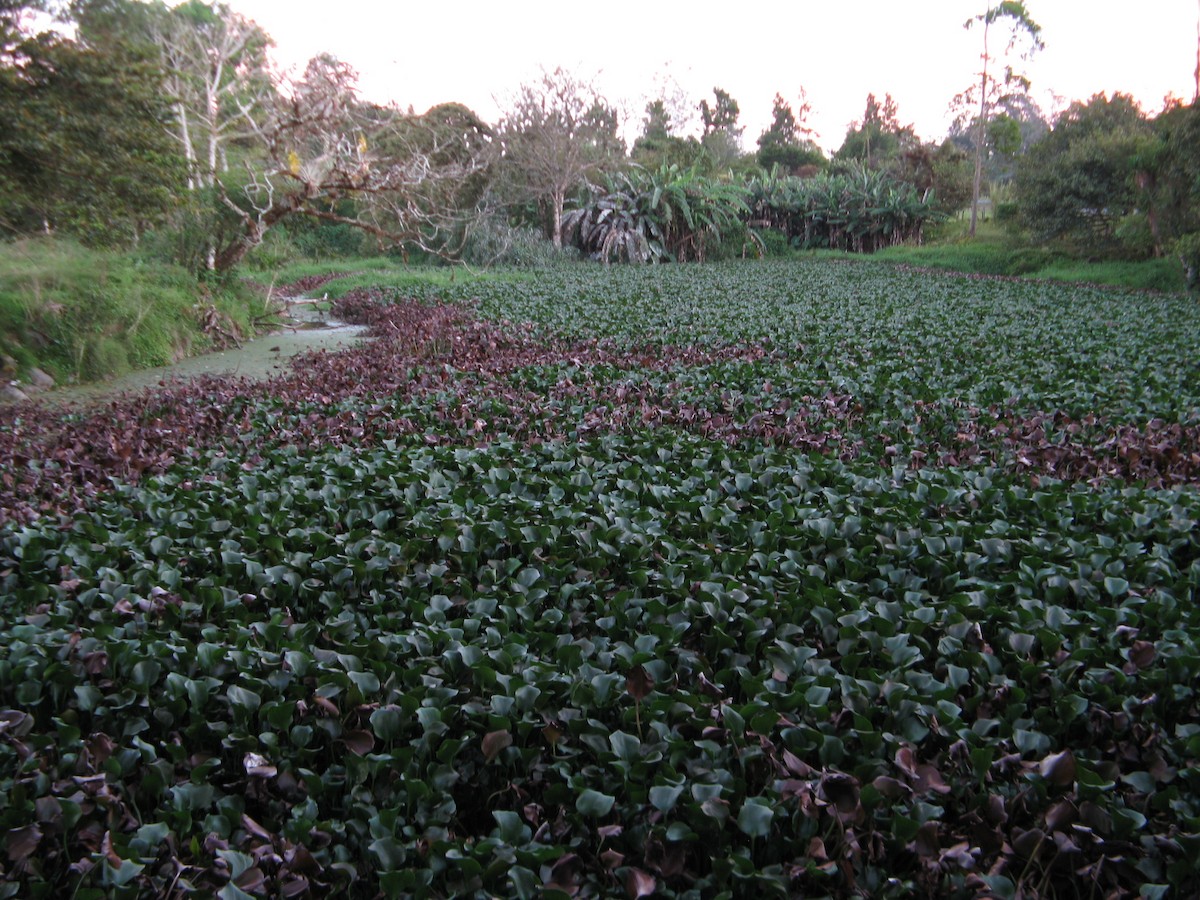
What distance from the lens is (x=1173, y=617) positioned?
2.70 metres

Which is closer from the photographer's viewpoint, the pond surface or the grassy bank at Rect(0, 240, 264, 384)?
the pond surface

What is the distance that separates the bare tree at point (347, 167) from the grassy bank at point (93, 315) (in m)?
2.27

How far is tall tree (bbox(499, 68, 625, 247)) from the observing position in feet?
80.5

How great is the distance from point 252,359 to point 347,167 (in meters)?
5.47

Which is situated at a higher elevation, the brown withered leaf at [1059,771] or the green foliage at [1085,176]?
the green foliage at [1085,176]

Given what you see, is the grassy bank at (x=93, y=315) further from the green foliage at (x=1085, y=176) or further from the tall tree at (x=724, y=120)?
the tall tree at (x=724, y=120)

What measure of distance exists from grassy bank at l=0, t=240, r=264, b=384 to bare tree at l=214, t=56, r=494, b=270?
2.27m

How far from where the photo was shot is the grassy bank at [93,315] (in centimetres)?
818

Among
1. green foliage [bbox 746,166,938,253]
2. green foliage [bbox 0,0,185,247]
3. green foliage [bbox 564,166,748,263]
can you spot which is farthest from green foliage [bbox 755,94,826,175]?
green foliage [bbox 0,0,185,247]

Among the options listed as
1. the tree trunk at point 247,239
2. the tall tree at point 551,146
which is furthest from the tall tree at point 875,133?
the tree trunk at point 247,239

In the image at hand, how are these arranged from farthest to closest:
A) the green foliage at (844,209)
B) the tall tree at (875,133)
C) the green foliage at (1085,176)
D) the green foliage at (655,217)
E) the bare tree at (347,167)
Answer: the tall tree at (875,133) < the green foliage at (844,209) < the green foliage at (655,217) < the green foliage at (1085,176) < the bare tree at (347,167)

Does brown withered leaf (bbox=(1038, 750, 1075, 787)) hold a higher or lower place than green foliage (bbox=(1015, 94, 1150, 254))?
lower

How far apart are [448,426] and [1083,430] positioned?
13.0ft

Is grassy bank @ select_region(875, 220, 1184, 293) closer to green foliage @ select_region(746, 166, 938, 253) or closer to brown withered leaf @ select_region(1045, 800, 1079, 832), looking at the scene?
green foliage @ select_region(746, 166, 938, 253)
